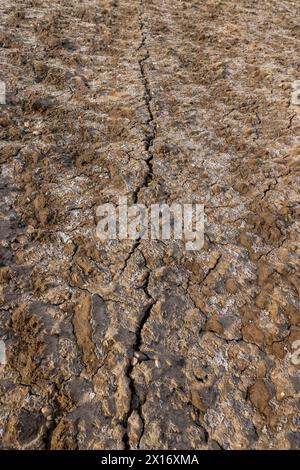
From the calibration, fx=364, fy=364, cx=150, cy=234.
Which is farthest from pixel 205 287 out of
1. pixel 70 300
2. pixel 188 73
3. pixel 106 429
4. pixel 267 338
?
pixel 188 73

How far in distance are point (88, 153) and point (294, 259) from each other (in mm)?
1783

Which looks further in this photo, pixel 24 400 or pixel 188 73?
pixel 188 73

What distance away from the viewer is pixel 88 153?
2.99 meters

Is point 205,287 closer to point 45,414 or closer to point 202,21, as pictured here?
point 45,414

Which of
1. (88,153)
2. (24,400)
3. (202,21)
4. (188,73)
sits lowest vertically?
(24,400)

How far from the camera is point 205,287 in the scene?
2.26 meters

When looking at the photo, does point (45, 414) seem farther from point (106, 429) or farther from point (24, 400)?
point (106, 429)

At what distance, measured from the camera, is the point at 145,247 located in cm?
243

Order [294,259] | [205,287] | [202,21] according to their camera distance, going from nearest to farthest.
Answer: [205,287] → [294,259] → [202,21]

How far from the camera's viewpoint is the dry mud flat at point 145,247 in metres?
1.74

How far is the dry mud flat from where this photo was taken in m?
1.74

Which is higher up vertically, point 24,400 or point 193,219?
point 193,219

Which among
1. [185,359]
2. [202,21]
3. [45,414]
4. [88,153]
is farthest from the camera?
Result: [202,21]
